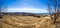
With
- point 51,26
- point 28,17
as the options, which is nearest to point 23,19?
point 28,17

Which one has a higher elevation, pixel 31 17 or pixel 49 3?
pixel 49 3

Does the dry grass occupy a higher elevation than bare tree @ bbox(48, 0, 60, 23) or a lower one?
lower

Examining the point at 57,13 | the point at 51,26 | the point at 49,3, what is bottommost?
the point at 51,26

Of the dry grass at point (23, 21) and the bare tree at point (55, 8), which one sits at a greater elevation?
the bare tree at point (55, 8)

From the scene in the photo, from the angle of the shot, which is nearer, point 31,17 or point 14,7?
point 14,7

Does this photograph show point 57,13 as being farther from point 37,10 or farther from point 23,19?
point 23,19

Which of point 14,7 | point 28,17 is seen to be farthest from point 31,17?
point 14,7

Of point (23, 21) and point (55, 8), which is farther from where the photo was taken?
point (23, 21)

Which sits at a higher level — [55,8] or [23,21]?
[55,8]
